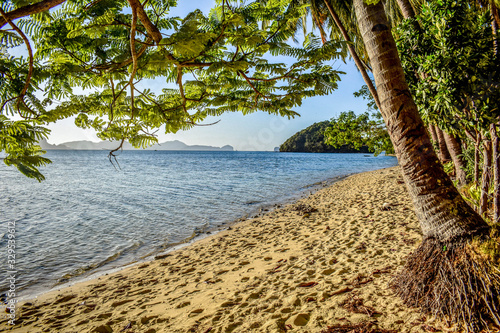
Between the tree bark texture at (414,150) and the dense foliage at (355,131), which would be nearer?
the tree bark texture at (414,150)

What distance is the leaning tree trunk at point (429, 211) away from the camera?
2.21 metres

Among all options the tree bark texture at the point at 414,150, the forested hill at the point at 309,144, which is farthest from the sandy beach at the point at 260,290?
the forested hill at the point at 309,144

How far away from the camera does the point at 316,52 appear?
254 centimetres

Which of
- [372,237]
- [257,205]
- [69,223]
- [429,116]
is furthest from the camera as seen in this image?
[257,205]

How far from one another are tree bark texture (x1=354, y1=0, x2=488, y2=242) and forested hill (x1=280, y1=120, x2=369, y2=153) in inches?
4182

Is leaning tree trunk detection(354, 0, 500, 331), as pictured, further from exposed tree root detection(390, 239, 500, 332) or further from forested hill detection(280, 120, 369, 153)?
forested hill detection(280, 120, 369, 153)

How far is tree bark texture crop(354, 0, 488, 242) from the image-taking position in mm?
2375

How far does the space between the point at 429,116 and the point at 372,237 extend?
135 inches

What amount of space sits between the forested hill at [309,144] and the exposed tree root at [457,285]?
4187 inches

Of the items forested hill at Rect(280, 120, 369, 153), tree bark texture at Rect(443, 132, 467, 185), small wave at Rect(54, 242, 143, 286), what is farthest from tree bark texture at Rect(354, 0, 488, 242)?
forested hill at Rect(280, 120, 369, 153)

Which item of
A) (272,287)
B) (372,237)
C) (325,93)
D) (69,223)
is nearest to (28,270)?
(69,223)

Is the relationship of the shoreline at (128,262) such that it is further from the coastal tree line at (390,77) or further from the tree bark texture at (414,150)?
the tree bark texture at (414,150)

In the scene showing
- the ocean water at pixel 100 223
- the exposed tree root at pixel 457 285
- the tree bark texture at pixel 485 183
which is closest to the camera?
the exposed tree root at pixel 457 285

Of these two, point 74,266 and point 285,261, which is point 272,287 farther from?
point 74,266
